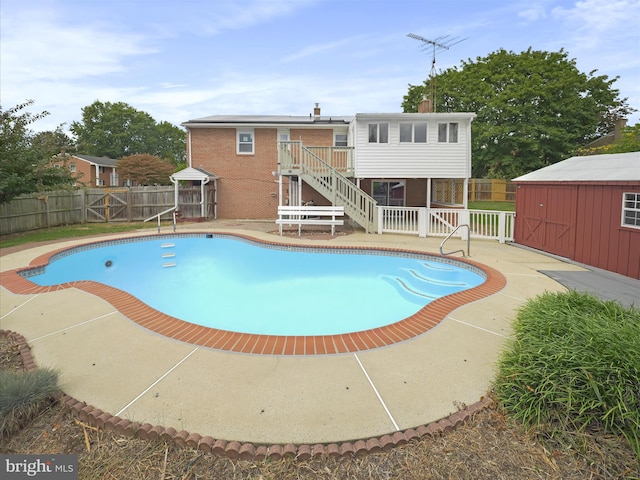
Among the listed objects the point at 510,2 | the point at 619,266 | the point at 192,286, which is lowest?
the point at 192,286

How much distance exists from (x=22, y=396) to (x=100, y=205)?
18.3 meters

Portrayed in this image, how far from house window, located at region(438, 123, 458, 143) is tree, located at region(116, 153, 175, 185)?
3051 cm

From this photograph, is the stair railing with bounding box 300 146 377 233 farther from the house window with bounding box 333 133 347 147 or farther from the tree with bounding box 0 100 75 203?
the tree with bounding box 0 100 75 203

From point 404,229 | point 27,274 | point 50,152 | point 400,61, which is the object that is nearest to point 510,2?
point 404,229

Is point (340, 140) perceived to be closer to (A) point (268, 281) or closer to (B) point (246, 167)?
(B) point (246, 167)

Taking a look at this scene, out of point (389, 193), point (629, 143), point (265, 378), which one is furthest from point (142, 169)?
point (265, 378)

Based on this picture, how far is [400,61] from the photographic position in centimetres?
2022

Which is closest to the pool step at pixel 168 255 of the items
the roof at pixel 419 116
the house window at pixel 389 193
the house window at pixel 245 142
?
the house window at pixel 245 142

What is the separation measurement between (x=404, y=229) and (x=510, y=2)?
801 centimetres

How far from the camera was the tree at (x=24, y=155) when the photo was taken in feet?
38.1

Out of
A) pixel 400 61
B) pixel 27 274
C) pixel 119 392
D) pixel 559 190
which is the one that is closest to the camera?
pixel 119 392

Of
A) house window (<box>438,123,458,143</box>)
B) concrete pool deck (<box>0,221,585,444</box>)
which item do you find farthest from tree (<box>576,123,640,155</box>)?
concrete pool deck (<box>0,221,585,444</box>)

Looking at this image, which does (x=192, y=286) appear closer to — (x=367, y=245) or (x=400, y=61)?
(x=367, y=245)

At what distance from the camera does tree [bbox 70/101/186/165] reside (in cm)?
5306
